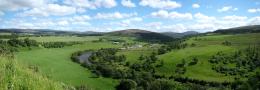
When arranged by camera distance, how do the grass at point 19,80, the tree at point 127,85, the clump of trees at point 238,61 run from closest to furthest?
the grass at point 19,80 < the tree at point 127,85 < the clump of trees at point 238,61

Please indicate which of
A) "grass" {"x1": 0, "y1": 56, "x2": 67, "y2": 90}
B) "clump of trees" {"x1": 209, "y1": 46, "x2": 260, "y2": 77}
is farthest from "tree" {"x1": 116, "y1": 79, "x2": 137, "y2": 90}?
"grass" {"x1": 0, "y1": 56, "x2": 67, "y2": 90}

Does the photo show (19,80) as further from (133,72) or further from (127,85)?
(133,72)

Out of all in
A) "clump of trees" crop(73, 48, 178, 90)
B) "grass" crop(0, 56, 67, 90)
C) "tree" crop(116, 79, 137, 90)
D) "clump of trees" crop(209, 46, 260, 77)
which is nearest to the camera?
"grass" crop(0, 56, 67, 90)

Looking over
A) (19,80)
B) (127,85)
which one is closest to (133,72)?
(127,85)

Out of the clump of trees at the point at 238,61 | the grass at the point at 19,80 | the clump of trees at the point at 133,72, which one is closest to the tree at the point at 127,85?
the clump of trees at the point at 133,72

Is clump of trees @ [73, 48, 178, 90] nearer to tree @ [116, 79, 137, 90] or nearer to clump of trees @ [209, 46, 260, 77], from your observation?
tree @ [116, 79, 137, 90]

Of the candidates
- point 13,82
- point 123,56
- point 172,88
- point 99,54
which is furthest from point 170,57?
point 13,82

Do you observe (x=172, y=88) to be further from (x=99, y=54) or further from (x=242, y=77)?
(x=99, y=54)

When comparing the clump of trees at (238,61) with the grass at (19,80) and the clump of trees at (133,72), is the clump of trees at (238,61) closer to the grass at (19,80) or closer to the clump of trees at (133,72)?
the clump of trees at (133,72)

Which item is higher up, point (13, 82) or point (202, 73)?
point (13, 82)

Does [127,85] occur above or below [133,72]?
below

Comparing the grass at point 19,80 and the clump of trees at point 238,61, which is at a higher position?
the grass at point 19,80
